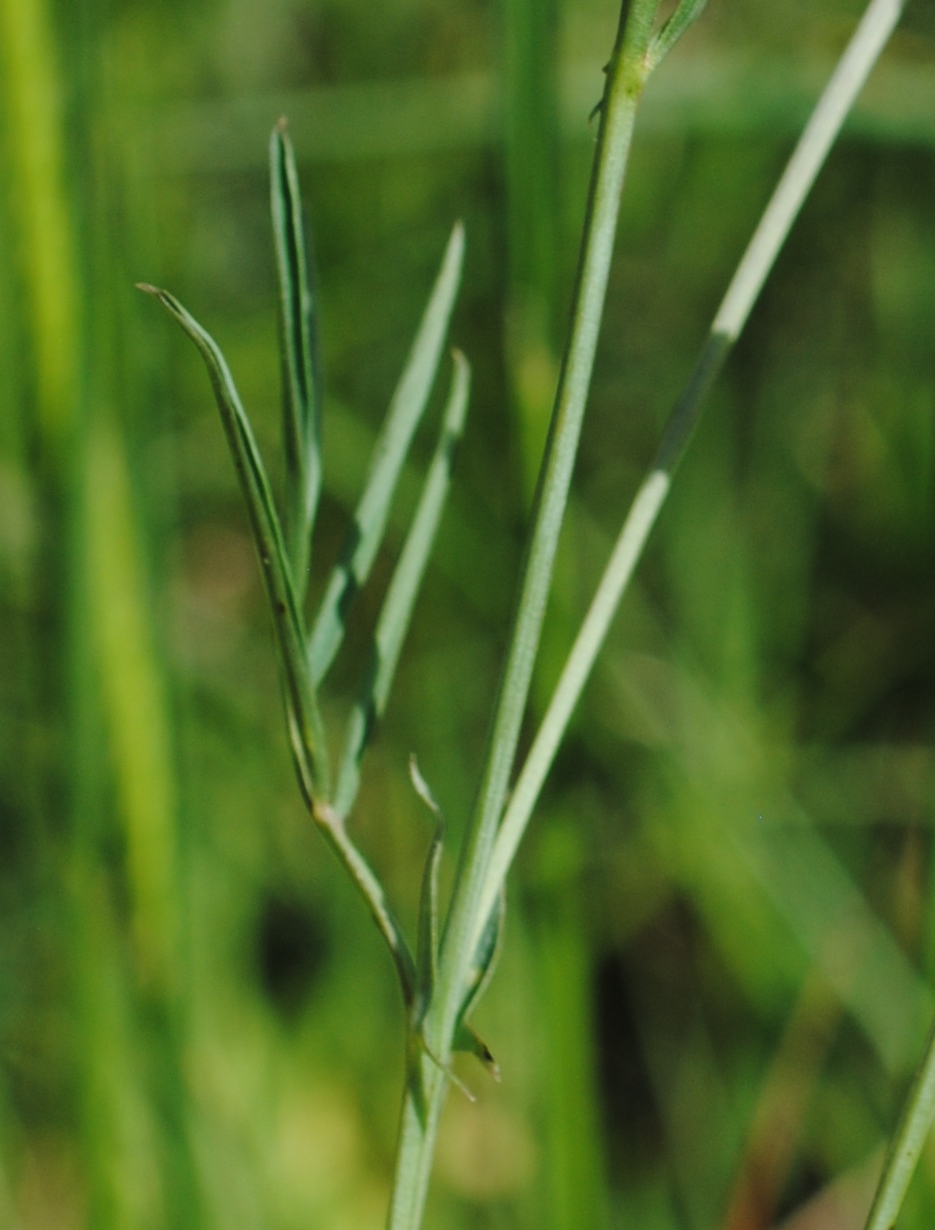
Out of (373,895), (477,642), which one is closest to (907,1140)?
(373,895)

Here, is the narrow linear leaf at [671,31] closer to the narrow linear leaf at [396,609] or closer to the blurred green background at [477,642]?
the narrow linear leaf at [396,609]

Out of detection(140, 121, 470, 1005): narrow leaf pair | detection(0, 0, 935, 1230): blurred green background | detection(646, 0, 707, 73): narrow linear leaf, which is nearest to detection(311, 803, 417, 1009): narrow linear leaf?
detection(140, 121, 470, 1005): narrow leaf pair

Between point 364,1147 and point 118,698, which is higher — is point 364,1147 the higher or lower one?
the lower one

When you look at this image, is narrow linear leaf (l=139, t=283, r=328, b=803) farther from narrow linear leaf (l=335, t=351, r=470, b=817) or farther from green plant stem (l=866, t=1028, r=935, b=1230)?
green plant stem (l=866, t=1028, r=935, b=1230)

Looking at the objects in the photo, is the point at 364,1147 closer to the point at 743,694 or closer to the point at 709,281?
the point at 743,694

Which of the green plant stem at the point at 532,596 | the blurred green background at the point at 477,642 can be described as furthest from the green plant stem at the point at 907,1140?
the blurred green background at the point at 477,642

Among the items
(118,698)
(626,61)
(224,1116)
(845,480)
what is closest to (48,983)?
(224,1116)

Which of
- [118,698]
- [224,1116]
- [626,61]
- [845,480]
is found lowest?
[224,1116]

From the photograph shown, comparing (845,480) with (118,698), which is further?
(845,480)
